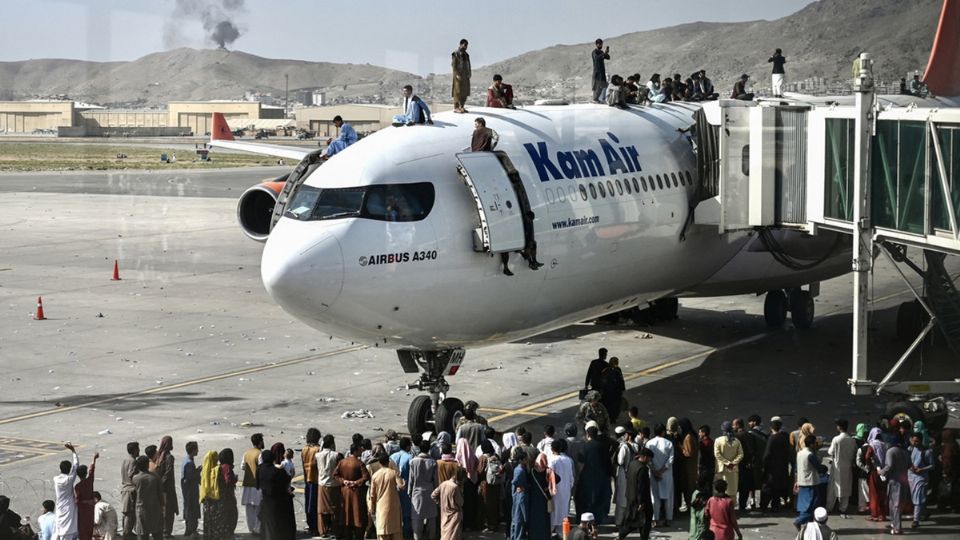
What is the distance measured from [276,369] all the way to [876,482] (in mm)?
14117

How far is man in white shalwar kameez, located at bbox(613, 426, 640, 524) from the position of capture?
1769cm

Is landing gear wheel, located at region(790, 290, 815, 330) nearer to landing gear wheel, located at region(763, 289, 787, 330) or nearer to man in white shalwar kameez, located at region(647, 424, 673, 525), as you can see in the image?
landing gear wheel, located at region(763, 289, 787, 330)

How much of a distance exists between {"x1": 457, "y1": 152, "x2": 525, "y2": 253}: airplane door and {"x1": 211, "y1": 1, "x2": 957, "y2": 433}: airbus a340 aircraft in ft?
0.08

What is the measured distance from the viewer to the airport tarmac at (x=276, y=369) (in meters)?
22.8

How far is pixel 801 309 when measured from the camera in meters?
33.3

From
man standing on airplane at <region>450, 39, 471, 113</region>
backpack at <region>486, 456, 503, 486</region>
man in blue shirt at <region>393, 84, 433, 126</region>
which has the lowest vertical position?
backpack at <region>486, 456, 503, 486</region>

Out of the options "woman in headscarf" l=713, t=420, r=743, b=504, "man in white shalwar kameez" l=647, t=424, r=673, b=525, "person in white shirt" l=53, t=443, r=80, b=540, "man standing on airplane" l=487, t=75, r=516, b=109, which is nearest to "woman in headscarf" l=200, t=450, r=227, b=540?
"person in white shirt" l=53, t=443, r=80, b=540

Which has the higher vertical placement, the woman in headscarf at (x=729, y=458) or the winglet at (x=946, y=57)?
the winglet at (x=946, y=57)

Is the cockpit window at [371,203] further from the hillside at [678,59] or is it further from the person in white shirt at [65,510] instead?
the person in white shirt at [65,510]

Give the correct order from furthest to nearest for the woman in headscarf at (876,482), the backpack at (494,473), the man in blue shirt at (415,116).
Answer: the man in blue shirt at (415,116) → the woman in headscarf at (876,482) → the backpack at (494,473)

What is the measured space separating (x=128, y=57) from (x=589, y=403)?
909 cm

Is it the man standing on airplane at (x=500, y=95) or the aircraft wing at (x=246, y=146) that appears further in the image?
the aircraft wing at (x=246, y=146)

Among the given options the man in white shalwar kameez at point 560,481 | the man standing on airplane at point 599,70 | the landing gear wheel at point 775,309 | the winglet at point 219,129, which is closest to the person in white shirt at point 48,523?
the man in white shalwar kameez at point 560,481

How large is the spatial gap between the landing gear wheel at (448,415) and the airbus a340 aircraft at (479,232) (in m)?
0.04
